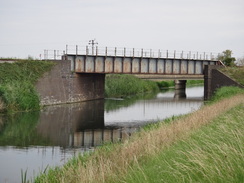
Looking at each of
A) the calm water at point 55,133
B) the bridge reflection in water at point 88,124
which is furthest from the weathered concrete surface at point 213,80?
the calm water at point 55,133

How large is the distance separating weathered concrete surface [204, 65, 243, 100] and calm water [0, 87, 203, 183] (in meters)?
11.7

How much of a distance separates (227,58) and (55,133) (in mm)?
52969

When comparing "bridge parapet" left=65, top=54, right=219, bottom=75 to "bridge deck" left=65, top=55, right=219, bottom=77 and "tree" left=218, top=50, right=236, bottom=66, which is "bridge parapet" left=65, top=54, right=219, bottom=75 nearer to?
"bridge deck" left=65, top=55, right=219, bottom=77

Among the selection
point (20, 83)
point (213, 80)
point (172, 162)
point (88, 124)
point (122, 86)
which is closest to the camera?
point (172, 162)

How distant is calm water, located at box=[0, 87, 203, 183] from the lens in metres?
17.8

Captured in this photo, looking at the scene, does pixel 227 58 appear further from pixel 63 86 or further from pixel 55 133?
pixel 55 133

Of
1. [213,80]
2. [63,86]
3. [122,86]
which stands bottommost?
[122,86]

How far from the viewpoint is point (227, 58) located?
243ft

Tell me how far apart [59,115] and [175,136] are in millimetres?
23323

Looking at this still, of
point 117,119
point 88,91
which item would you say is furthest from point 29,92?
point 88,91

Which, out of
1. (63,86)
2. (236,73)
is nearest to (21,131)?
(63,86)

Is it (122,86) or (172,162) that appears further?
(122,86)

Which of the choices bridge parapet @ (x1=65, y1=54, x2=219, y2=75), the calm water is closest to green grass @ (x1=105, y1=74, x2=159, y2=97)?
bridge parapet @ (x1=65, y1=54, x2=219, y2=75)

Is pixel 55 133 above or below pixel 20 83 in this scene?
below
